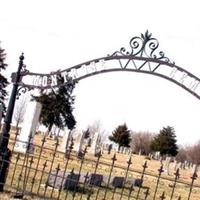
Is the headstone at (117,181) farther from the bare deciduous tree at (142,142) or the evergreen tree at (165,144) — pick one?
the bare deciduous tree at (142,142)

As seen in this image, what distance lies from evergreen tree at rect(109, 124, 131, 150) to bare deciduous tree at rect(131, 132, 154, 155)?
12.6 metres

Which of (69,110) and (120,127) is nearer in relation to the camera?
(69,110)

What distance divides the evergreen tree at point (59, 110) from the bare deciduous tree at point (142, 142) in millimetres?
28801

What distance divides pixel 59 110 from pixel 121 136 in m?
17.9

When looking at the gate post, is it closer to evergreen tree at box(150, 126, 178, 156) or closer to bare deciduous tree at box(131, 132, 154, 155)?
evergreen tree at box(150, 126, 178, 156)

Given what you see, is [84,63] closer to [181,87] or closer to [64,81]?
[64,81]

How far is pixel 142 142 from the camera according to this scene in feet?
329

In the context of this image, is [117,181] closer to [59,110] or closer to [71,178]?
[71,178]

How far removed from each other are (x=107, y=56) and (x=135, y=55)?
1.97ft

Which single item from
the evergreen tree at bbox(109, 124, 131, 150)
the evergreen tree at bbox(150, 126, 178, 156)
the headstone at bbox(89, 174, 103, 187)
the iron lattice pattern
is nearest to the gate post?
the iron lattice pattern

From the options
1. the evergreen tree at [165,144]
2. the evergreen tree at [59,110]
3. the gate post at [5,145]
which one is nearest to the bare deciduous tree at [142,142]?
the evergreen tree at [165,144]

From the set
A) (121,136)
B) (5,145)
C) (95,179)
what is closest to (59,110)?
(121,136)

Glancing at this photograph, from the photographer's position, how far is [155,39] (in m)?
9.34

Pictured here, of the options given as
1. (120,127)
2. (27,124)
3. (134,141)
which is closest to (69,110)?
(120,127)
